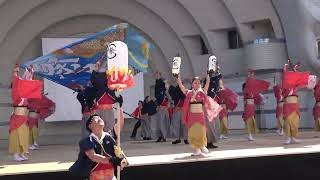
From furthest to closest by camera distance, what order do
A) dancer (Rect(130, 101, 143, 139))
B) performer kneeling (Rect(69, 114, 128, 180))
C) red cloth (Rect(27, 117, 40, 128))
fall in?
dancer (Rect(130, 101, 143, 139)) → red cloth (Rect(27, 117, 40, 128)) → performer kneeling (Rect(69, 114, 128, 180))

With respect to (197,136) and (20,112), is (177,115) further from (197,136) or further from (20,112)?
(20,112)

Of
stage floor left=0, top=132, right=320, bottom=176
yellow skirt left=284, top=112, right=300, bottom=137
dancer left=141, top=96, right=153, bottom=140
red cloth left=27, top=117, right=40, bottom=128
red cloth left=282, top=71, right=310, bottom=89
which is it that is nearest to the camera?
stage floor left=0, top=132, right=320, bottom=176

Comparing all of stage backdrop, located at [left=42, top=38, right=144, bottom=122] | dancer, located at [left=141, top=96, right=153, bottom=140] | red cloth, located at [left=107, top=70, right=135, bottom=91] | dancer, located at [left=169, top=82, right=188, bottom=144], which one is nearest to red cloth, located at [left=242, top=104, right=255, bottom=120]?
dancer, located at [left=169, top=82, right=188, bottom=144]

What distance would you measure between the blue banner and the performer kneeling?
3.29 m

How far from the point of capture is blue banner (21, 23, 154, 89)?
26.0 ft

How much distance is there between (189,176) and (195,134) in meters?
1.57

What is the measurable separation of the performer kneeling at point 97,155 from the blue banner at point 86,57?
10.8ft

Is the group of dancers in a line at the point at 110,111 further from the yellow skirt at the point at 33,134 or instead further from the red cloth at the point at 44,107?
the red cloth at the point at 44,107

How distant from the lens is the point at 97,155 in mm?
4520

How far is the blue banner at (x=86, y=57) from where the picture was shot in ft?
26.0

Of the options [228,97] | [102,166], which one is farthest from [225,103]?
[102,166]

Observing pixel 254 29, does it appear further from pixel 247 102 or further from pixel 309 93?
pixel 247 102

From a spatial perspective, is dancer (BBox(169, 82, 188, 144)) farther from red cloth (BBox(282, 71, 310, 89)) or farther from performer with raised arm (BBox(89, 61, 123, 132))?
performer with raised arm (BBox(89, 61, 123, 132))

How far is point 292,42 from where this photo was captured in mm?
16047
